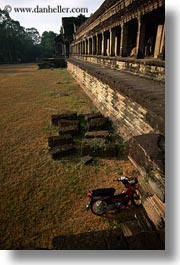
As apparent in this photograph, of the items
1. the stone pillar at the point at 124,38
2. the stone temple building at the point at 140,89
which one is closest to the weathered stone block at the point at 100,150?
the stone temple building at the point at 140,89

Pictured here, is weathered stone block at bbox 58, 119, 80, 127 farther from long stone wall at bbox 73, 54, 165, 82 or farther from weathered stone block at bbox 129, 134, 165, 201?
weathered stone block at bbox 129, 134, 165, 201

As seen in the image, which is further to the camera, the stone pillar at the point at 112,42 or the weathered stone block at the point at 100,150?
the stone pillar at the point at 112,42

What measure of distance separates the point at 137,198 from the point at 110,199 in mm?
507

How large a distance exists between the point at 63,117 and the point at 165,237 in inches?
204

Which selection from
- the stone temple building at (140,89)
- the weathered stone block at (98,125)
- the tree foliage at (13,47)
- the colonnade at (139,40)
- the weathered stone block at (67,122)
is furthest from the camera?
the tree foliage at (13,47)

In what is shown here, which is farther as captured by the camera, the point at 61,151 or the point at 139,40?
the point at 139,40

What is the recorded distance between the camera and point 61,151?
4844mm

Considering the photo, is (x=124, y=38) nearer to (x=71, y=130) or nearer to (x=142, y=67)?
(x=142, y=67)

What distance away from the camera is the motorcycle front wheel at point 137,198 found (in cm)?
334

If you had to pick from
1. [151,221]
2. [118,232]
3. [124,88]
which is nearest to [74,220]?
[118,232]

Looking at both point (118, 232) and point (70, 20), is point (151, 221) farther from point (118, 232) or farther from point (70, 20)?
point (70, 20)

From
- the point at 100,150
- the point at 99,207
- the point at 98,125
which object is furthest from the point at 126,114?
the point at 99,207

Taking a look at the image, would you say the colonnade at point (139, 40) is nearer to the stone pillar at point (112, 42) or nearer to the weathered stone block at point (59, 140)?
the stone pillar at point (112, 42)

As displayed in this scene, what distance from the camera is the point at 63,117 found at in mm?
6801
